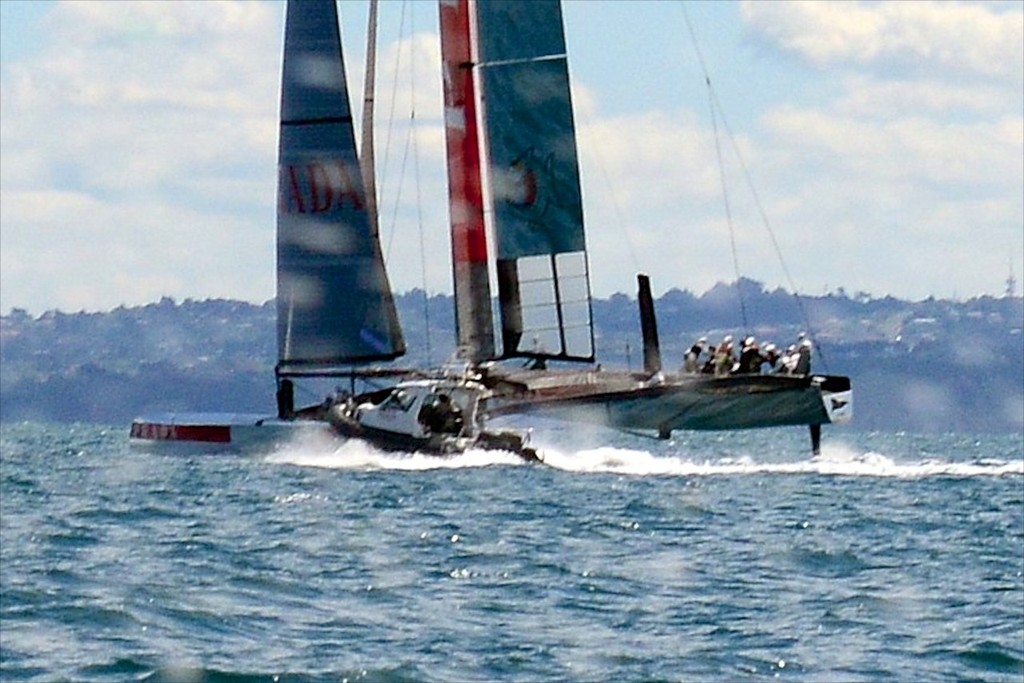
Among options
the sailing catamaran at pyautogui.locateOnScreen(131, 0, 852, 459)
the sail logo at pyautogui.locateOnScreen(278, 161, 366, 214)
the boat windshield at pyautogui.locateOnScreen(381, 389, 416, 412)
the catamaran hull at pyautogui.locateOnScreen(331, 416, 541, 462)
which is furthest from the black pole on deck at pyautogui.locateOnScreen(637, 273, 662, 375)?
the sail logo at pyautogui.locateOnScreen(278, 161, 366, 214)

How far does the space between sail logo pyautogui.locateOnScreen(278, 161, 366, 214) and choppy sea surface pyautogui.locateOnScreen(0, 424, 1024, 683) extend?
9614 millimetres

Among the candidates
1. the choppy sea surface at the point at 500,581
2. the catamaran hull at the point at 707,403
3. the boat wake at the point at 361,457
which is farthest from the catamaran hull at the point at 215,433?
the choppy sea surface at the point at 500,581

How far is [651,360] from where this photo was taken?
43.8 meters

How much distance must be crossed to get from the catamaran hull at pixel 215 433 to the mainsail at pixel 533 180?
4484 mm

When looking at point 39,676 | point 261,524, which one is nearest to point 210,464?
point 261,524

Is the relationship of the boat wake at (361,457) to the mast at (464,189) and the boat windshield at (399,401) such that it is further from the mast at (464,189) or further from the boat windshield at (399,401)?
→ the mast at (464,189)

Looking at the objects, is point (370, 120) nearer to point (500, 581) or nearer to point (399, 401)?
point (399, 401)

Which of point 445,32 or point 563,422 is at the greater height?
point 445,32

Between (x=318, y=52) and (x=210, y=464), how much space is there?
27.6 ft

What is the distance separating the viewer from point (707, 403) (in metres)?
41.3

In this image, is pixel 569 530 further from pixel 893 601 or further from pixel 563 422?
pixel 563 422

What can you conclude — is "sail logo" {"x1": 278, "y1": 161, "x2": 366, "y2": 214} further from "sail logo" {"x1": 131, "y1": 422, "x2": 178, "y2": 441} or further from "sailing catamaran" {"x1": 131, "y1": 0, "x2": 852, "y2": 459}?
"sail logo" {"x1": 131, "y1": 422, "x2": 178, "y2": 441}

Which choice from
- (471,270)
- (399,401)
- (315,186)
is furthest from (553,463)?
(315,186)

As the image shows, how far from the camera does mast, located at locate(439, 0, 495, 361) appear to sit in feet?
149
